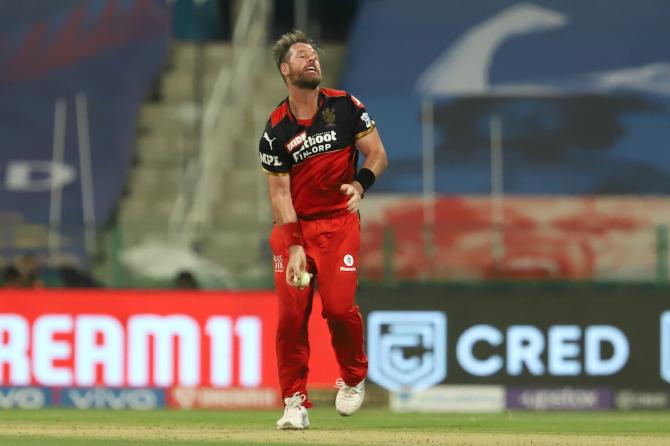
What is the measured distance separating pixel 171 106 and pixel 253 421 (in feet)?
33.5

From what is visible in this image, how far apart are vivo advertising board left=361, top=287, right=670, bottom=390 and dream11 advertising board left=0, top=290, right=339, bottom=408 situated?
648 mm

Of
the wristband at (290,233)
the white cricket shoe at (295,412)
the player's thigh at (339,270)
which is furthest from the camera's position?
the white cricket shoe at (295,412)

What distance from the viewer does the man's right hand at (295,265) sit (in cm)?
977

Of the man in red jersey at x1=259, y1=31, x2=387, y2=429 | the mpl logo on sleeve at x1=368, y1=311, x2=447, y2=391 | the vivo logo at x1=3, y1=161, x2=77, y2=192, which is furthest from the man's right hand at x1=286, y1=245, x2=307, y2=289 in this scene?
the vivo logo at x1=3, y1=161, x2=77, y2=192

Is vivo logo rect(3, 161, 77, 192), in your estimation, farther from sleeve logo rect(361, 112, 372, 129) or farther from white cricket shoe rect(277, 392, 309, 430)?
sleeve logo rect(361, 112, 372, 129)

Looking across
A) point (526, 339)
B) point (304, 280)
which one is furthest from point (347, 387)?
point (526, 339)

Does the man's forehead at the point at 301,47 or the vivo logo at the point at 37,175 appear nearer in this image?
the man's forehead at the point at 301,47

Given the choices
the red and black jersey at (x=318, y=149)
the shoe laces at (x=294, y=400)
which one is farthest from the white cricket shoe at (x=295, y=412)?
the red and black jersey at (x=318, y=149)

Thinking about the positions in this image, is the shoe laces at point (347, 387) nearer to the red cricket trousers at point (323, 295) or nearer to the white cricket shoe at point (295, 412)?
the red cricket trousers at point (323, 295)

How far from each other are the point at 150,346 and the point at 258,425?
4.30 meters

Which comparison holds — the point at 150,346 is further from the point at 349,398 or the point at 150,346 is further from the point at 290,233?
the point at 290,233

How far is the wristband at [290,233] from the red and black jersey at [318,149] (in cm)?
23

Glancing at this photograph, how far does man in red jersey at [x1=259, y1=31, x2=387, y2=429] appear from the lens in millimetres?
9906

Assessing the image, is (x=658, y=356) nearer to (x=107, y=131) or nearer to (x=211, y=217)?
(x=211, y=217)
